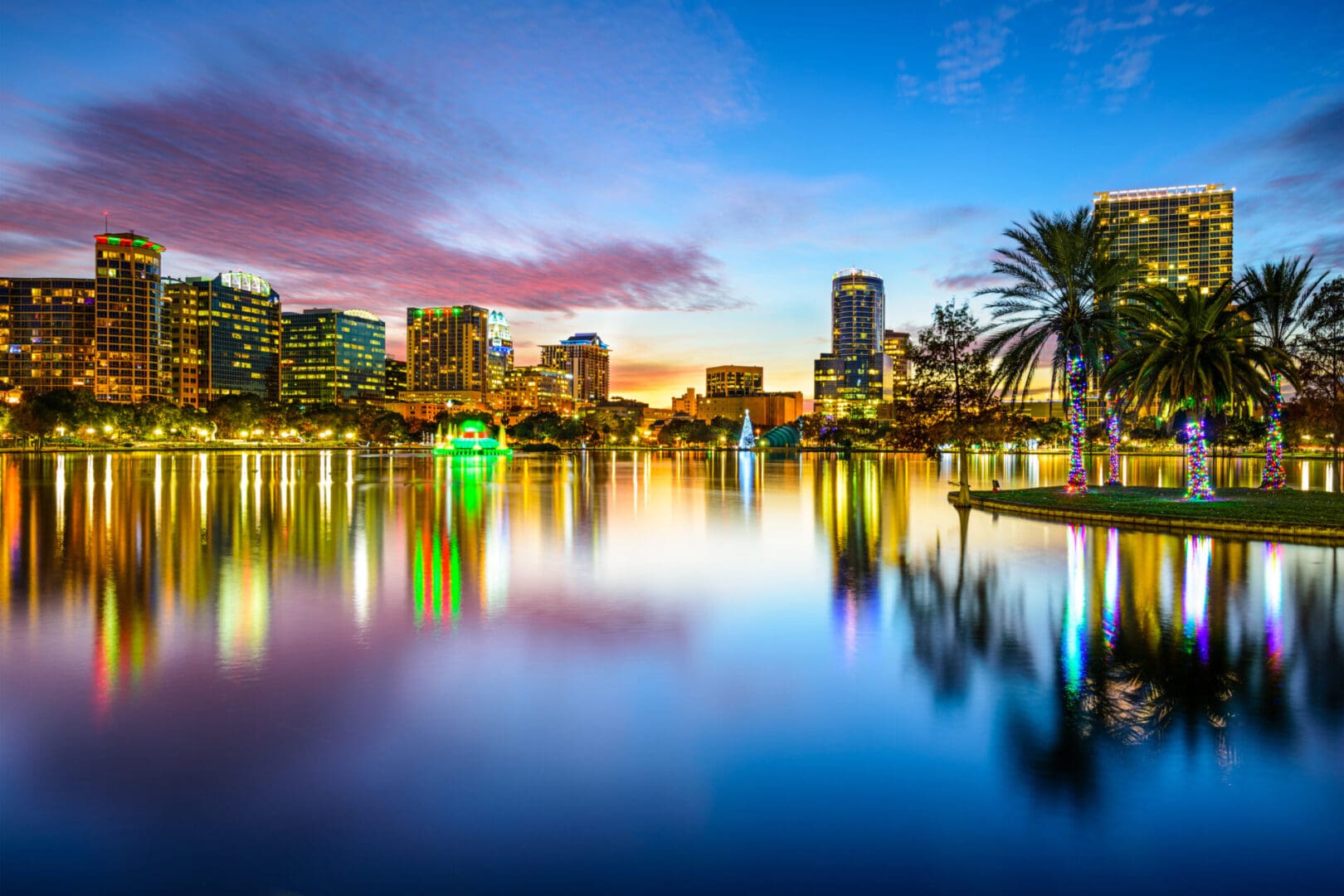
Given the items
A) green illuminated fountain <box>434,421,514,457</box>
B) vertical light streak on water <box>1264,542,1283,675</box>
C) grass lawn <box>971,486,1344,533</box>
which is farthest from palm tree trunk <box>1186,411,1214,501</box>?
green illuminated fountain <box>434,421,514,457</box>

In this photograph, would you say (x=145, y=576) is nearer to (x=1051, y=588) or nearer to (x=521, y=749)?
(x=521, y=749)

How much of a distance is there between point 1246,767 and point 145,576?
1847cm

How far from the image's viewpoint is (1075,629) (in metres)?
12.6

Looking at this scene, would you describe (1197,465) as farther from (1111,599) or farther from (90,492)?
(90,492)

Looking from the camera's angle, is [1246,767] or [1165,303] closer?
[1246,767]

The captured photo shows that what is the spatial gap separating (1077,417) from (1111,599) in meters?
23.8

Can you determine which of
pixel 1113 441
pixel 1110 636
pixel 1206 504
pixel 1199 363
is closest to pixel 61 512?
pixel 1110 636

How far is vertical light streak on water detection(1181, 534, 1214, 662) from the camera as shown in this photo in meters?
11.9

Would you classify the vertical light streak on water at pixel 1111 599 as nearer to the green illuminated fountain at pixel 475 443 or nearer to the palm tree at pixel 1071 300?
the palm tree at pixel 1071 300

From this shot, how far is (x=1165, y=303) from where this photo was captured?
31.6 meters

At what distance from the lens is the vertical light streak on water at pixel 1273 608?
432 inches

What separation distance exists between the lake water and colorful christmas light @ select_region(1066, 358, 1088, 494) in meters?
15.9

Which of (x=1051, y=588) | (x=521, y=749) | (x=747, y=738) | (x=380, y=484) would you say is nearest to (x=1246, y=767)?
(x=747, y=738)

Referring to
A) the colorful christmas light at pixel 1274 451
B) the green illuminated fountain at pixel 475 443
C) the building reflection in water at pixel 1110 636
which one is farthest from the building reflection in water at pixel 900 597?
the green illuminated fountain at pixel 475 443
